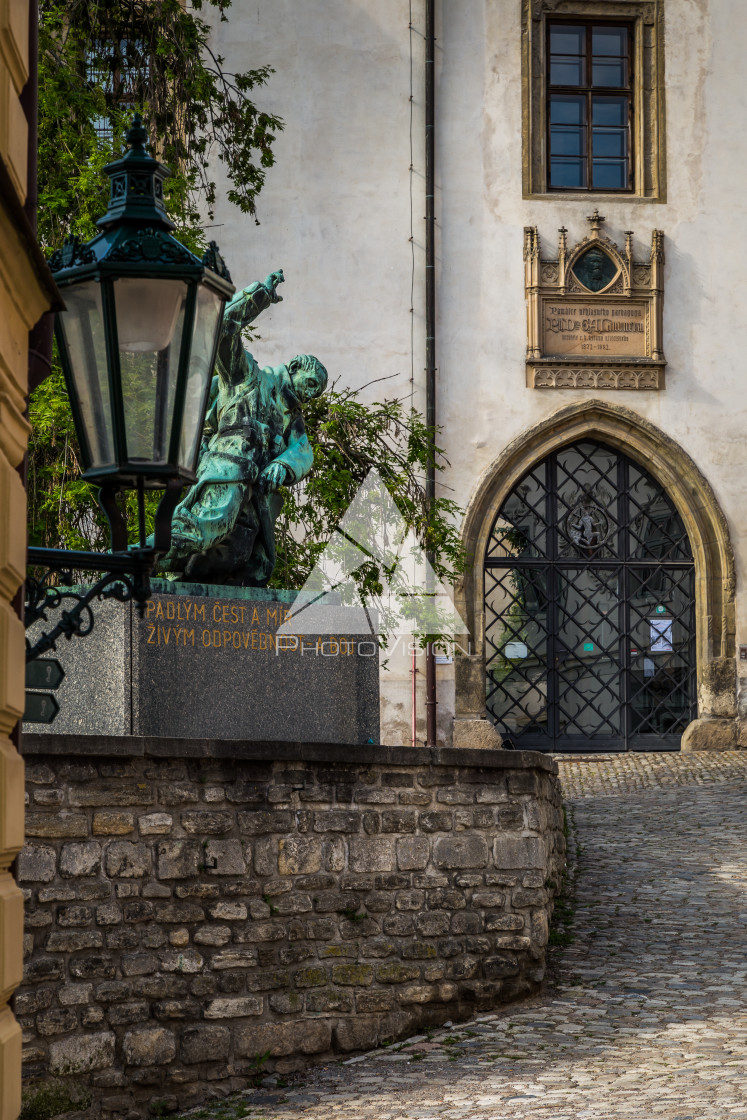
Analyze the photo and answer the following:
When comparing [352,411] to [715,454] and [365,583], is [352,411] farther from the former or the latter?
[715,454]

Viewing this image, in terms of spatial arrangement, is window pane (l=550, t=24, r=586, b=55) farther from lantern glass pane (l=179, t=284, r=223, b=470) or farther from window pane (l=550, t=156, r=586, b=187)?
lantern glass pane (l=179, t=284, r=223, b=470)

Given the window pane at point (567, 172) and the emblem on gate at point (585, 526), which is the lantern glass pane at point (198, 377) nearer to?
the emblem on gate at point (585, 526)

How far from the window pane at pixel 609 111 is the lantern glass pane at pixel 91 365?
49.1 feet

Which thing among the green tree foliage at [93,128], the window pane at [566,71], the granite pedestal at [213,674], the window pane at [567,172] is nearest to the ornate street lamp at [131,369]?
the granite pedestal at [213,674]

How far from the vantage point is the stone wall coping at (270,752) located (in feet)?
18.7

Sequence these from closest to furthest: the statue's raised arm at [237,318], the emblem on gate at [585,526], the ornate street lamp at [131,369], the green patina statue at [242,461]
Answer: the ornate street lamp at [131,369]
the green patina statue at [242,461]
the statue's raised arm at [237,318]
the emblem on gate at [585,526]

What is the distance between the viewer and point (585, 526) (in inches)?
662

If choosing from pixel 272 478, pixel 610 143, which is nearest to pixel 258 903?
pixel 272 478

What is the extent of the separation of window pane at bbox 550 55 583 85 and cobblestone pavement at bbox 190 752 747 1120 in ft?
33.2

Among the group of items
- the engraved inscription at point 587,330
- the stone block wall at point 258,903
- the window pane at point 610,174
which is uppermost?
the window pane at point 610,174

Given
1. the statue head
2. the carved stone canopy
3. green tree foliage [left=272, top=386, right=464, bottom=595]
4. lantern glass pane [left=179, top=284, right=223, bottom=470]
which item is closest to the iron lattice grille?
the carved stone canopy

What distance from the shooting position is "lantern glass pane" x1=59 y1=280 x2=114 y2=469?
3.41 metres

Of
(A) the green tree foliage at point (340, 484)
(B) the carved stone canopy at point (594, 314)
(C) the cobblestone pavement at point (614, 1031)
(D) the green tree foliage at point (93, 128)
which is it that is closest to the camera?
(C) the cobblestone pavement at point (614, 1031)

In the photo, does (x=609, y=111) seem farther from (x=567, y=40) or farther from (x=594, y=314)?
(x=594, y=314)
